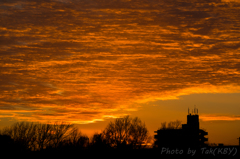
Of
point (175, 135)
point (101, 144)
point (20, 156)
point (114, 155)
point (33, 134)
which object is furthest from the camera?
point (175, 135)

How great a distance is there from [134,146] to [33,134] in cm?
3292

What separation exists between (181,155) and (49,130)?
50724 mm

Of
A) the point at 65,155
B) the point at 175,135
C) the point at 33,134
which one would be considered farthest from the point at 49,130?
the point at 175,135

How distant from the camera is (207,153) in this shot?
289 ft

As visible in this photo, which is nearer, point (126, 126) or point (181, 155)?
point (181, 155)

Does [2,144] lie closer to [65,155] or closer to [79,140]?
[65,155]

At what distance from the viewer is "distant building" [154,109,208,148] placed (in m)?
140

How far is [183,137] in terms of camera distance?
14275 cm

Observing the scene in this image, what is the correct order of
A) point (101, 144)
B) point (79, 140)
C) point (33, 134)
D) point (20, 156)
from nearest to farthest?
point (20, 156), point (101, 144), point (33, 134), point (79, 140)

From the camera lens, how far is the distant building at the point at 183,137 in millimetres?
140250

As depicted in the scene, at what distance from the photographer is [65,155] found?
285ft

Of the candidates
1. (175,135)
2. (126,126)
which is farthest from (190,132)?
(126,126)

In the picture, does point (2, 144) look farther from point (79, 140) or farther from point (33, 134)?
point (79, 140)

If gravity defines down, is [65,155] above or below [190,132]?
below
